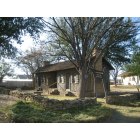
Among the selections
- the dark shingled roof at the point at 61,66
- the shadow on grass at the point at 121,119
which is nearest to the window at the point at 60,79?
the dark shingled roof at the point at 61,66

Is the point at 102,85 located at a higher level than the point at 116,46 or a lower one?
lower

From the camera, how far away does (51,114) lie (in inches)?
362

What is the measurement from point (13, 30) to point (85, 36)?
3.08m

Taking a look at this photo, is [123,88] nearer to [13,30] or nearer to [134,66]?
[134,66]

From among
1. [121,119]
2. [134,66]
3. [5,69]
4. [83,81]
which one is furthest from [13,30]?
[134,66]

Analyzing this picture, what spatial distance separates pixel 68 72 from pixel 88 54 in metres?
1.65

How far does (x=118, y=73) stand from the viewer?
11969 mm

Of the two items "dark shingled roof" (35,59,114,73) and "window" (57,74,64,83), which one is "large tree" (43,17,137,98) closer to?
"dark shingled roof" (35,59,114,73)

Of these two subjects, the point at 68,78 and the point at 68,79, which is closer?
the point at 68,79

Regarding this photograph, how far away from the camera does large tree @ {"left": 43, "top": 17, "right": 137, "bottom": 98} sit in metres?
11.5
